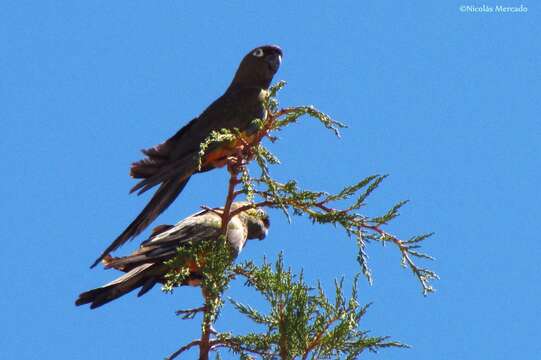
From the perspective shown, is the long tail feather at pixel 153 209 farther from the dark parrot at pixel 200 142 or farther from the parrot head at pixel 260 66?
the parrot head at pixel 260 66

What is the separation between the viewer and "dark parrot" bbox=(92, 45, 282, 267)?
439cm

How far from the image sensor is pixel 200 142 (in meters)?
4.78

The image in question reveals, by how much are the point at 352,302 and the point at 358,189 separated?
58cm

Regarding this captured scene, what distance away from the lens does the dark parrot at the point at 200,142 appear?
439 cm

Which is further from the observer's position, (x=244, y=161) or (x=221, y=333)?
(x=244, y=161)

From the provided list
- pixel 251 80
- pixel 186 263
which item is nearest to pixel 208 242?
pixel 186 263

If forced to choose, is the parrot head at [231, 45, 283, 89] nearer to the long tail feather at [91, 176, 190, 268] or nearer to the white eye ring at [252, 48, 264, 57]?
the white eye ring at [252, 48, 264, 57]

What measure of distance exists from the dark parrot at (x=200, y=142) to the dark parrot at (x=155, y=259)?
13cm

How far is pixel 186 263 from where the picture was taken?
392cm

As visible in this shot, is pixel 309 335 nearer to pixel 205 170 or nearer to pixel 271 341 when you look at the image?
pixel 271 341

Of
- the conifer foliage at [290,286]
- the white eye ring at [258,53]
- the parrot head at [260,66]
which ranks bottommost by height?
the conifer foliage at [290,286]

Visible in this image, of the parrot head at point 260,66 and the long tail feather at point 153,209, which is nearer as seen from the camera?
the long tail feather at point 153,209

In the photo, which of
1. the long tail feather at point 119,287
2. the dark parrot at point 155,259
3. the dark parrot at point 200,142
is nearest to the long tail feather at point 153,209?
the dark parrot at point 200,142

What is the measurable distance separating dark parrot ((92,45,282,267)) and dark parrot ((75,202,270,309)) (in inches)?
5.2
